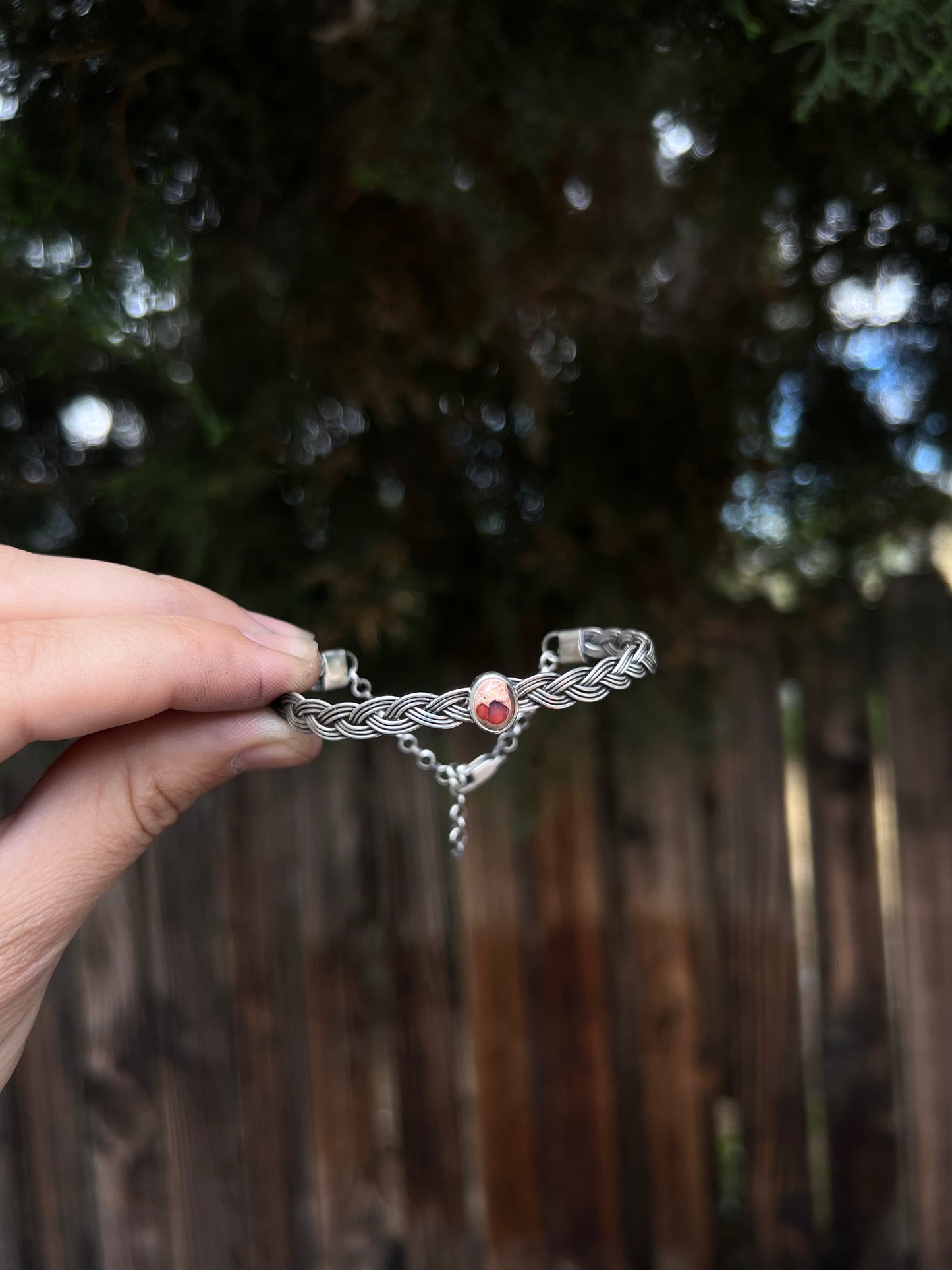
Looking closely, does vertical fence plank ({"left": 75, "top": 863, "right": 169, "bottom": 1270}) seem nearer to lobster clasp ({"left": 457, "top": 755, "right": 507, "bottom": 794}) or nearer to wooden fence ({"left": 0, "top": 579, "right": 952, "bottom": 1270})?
wooden fence ({"left": 0, "top": 579, "right": 952, "bottom": 1270})

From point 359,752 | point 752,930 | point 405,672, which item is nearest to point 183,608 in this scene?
point 405,672

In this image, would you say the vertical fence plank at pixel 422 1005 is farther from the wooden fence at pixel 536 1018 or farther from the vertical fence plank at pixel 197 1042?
the vertical fence plank at pixel 197 1042

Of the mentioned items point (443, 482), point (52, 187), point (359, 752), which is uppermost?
point (52, 187)

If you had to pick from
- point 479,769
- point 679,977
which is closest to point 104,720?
point 479,769

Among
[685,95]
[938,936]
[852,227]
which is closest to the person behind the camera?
[685,95]

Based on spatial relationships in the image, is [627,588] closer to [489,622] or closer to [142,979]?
[489,622]

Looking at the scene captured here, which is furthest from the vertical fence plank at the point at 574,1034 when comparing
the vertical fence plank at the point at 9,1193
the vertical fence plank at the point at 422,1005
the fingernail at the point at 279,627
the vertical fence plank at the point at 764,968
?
the vertical fence plank at the point at 9,1193

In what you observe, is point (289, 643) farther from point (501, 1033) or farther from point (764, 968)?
point (764, 968)
